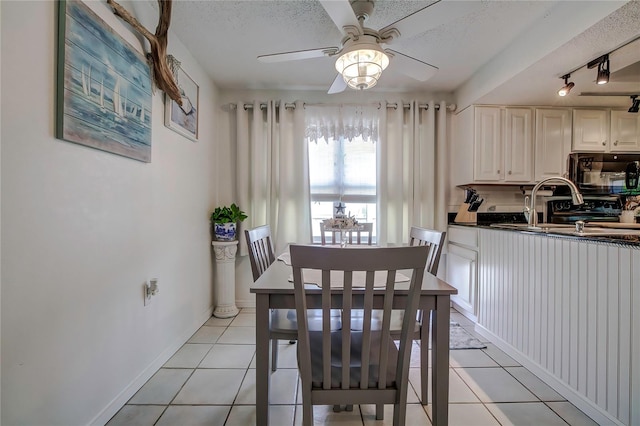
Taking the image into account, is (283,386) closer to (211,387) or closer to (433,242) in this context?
(211,387)

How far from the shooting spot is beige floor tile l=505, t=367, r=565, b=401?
1.72 meters

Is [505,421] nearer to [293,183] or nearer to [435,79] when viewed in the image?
[293,183]

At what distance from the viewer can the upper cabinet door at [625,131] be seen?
2904 millimetres

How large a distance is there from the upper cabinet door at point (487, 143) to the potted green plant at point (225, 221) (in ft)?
7.93

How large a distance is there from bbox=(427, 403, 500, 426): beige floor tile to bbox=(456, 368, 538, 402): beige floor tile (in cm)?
11

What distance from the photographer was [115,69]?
1479mm

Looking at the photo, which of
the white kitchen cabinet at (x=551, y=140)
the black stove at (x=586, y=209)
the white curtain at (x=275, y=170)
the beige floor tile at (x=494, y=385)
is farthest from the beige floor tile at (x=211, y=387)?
the black stove at (x=586, y=209)

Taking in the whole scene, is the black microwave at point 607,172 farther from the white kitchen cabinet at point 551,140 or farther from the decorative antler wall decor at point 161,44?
the decorative antler wall decor at point 161,44

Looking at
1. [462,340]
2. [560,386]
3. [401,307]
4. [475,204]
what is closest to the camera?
[401,307]

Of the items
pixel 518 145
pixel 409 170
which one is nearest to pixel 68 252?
pixel 409 170

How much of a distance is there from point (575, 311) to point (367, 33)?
190 cm

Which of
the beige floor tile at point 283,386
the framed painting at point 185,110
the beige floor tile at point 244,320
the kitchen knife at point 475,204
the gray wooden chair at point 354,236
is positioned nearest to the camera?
the beige floor tile at point 283,386

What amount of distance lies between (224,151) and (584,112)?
3750mm

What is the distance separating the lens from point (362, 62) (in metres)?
1.58
